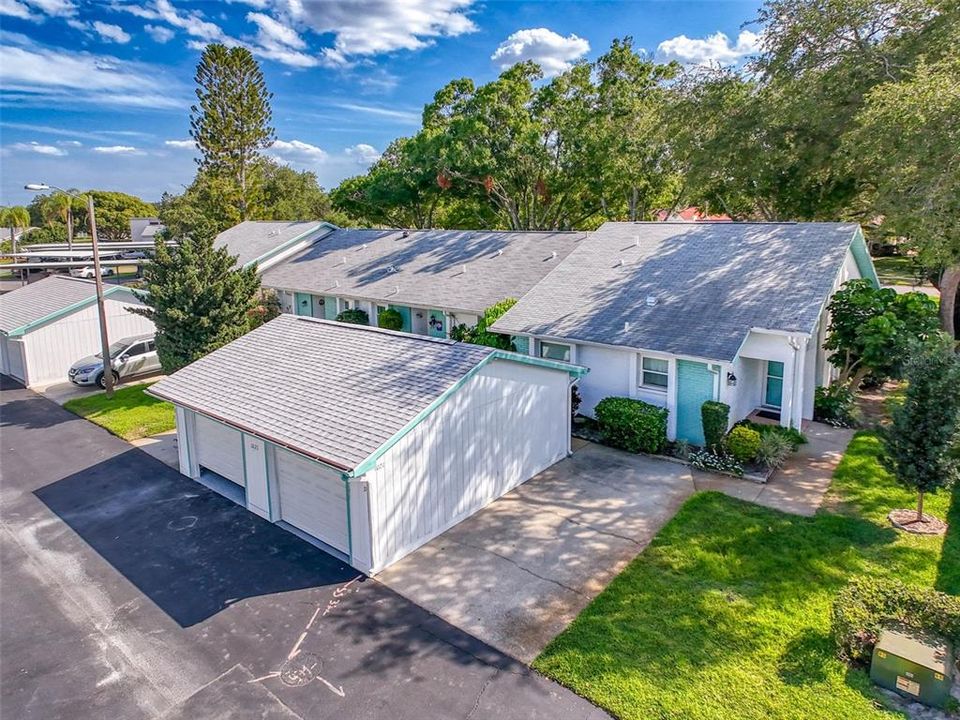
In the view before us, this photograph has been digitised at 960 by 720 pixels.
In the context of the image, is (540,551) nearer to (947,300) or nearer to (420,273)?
(420,273)

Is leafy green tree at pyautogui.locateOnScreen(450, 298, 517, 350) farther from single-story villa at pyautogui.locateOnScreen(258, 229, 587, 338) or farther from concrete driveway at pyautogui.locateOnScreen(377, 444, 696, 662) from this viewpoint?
concrete driveway at pyautogui.locateOnScreen(377, 444, 696, 662)

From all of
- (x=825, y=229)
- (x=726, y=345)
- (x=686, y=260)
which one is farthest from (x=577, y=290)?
(x=825, y=229)

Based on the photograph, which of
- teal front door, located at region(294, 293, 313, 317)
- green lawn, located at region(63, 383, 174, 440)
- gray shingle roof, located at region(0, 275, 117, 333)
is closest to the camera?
green lawn, located at region(63, 383, 174, 440)

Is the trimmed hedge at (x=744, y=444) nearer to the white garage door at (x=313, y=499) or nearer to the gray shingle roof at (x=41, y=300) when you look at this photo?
the white garage door at (x=313, y=499)

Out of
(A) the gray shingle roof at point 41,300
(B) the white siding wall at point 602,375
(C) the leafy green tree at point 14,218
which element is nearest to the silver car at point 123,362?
(A) the gray shingle roof at point 41,300

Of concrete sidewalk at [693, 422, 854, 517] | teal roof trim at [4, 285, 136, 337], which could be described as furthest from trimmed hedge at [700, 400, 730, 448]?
teal roof trim at [4, 285, 136, 337]

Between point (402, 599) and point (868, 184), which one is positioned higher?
point (868, 184)

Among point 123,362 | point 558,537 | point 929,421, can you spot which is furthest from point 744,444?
point 123,362

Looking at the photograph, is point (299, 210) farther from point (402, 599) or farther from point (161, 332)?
point (402, 599)
